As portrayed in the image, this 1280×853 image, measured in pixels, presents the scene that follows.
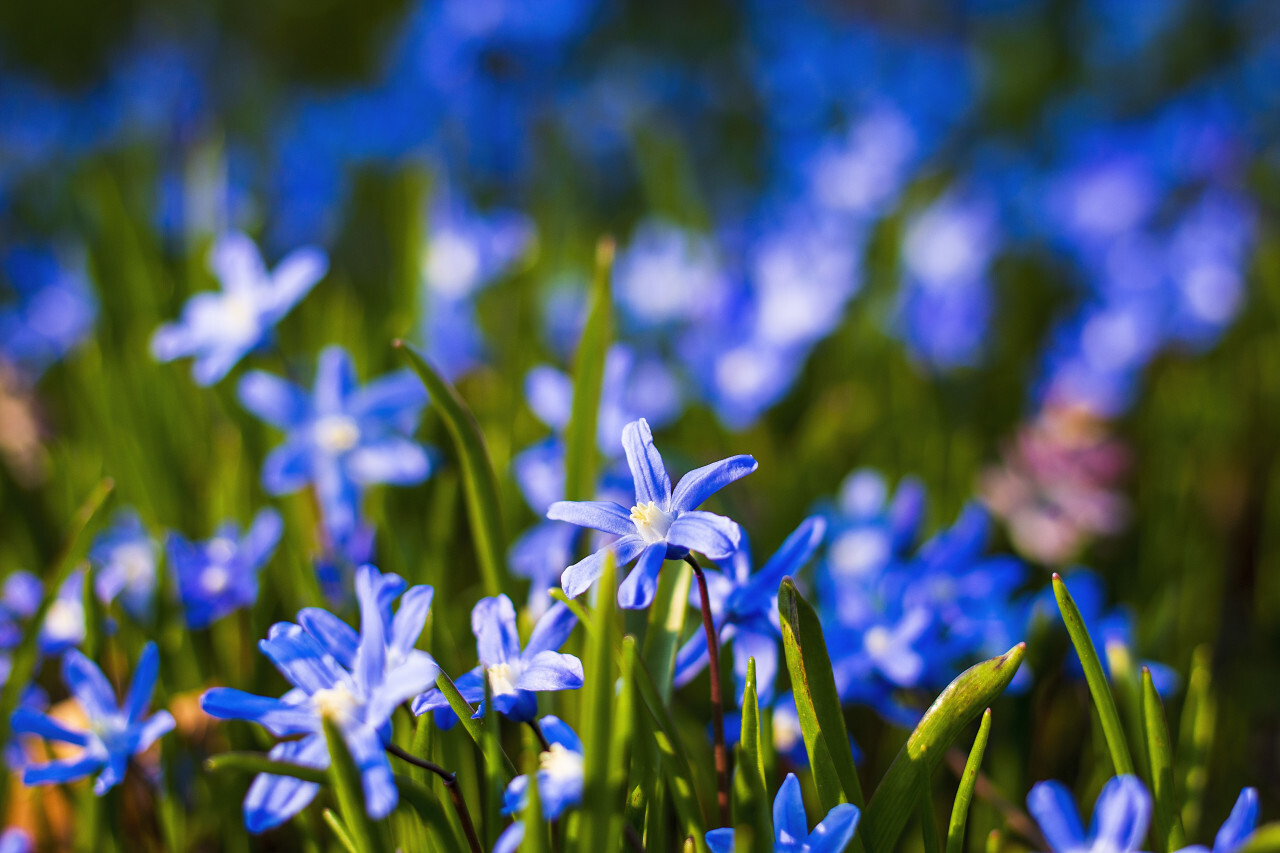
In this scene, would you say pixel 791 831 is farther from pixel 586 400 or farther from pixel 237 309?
pixel 237 309

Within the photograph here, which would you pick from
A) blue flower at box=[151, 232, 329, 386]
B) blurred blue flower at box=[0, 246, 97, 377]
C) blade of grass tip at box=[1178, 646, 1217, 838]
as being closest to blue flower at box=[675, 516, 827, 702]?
blade of grass tip at box=[1178, 646, 1217, 838]

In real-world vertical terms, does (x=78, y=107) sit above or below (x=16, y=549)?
above

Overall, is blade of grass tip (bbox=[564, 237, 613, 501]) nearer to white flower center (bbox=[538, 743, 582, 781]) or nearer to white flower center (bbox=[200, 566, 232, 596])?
white flower center (bbox=[538, 743, 582, 781])

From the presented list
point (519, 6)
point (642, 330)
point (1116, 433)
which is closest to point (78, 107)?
point (519, 6)

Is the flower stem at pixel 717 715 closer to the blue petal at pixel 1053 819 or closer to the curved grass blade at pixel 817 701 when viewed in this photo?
the curved grass blade at pixel 817 701

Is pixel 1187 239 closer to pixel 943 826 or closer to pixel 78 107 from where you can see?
pixel 943 826

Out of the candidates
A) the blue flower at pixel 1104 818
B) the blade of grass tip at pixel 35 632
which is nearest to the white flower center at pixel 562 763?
the blue flower at pixel 1104 818
